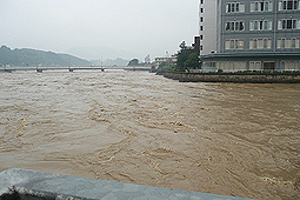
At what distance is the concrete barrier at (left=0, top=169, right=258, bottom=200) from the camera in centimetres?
164

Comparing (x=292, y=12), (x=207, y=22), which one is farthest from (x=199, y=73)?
(x=207, y=22)

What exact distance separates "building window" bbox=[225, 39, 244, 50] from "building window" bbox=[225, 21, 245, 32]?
1.58 m

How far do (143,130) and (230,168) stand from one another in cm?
374

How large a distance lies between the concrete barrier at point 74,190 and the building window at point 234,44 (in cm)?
3969

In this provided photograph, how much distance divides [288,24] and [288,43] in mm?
2639

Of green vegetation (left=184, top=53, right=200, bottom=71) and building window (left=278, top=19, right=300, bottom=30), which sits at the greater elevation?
building window (left=278, top=19, right=300, bottom=30)

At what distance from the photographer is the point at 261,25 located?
37719 mm

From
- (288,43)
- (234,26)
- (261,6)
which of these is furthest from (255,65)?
(261,6)

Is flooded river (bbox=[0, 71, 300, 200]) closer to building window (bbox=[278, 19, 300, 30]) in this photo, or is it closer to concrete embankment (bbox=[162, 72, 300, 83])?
concrete embankment (bbox=[162, 72, 300, 83])

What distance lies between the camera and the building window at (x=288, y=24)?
36750 millimetres

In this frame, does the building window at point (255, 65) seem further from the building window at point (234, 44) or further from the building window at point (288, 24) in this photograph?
the building window at point (288, 24)

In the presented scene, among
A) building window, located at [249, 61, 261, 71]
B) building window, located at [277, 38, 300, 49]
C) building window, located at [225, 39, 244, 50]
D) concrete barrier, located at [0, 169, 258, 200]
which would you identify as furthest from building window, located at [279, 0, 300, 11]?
concrete barrier, located at [0, 169, 258, 200]

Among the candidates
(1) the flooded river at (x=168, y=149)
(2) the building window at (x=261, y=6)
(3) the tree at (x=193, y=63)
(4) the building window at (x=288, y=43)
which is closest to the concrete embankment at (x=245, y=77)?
(4) the building window at (x=288, y=43)

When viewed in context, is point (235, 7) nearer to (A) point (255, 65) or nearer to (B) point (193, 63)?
(A) point (255, 65)
